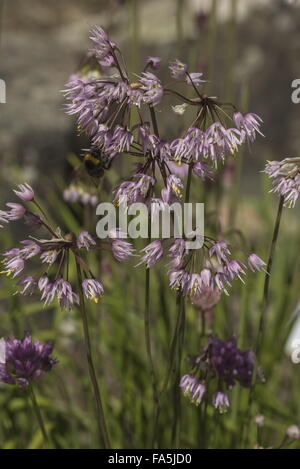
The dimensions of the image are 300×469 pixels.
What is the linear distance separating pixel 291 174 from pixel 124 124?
39 centimetres

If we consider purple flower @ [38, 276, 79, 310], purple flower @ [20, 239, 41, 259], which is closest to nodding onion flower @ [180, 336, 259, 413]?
purple flower @ [38, 276, 79, 310]

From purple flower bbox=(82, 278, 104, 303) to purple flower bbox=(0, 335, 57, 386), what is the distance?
0.97 ft

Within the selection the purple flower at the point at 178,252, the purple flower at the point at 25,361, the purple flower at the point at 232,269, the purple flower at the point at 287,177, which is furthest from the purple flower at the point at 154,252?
the purple flower at the point at 25,361

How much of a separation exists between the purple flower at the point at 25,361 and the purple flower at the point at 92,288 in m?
0.30

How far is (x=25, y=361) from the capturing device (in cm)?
175

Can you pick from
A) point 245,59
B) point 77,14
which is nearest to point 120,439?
point 245,59

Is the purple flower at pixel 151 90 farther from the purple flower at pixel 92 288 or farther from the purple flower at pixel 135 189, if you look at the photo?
the purple flower at pixel 92 288

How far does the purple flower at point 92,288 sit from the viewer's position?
5.04 feet

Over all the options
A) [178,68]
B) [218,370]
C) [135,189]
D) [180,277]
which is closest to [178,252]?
[180,277]

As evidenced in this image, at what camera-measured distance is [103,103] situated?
1.46 metres

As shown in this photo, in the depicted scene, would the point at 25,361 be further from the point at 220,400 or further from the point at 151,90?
the point at 151,90

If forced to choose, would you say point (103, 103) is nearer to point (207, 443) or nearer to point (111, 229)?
point (111, 229)

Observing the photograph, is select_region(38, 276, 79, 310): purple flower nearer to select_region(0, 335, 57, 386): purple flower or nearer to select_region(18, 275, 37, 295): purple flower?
select_region(18, 275, 37, 295): purple flower
